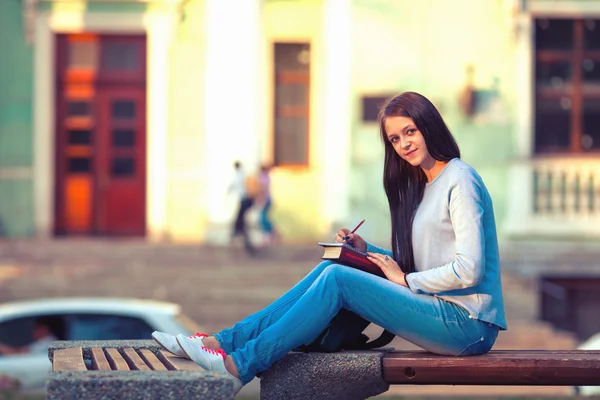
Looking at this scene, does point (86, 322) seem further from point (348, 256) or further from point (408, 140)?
point (408, 140)

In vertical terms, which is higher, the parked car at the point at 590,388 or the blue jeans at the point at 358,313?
the blue jeans at the point at 358,313

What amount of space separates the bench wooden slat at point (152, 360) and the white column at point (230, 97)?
1503 centimetres

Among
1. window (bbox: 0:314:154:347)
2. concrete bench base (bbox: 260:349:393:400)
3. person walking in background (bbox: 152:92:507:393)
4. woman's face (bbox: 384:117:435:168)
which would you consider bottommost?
window (bbox: 0:314:154:347)

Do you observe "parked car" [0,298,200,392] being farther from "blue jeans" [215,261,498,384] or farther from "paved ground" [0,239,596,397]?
"paved ground" [0,239,596,397]

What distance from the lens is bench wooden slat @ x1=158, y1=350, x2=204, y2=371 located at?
211 inches

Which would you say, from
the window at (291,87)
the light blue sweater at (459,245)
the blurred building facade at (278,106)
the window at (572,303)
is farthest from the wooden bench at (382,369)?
the window at (291,87)

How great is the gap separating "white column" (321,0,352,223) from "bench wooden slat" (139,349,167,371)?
592 inches

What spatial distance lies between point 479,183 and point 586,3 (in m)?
15.8

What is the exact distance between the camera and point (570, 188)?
20500mm

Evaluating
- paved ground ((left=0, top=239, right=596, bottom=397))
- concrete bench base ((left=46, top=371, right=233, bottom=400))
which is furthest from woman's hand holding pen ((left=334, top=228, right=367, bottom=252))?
paved ground ((left=0, top=239, right=596, bottom=397))

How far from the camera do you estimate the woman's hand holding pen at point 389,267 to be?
5947 millimetres

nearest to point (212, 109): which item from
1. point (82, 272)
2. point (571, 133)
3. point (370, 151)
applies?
point (370, 151)

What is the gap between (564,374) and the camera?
579 centimetres

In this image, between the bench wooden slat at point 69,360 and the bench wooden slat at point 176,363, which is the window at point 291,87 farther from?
the bench wooden slat at point 176,363
